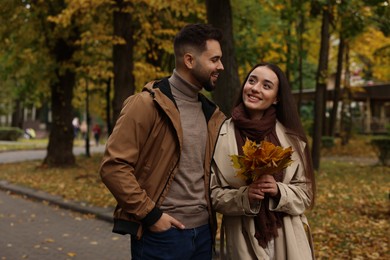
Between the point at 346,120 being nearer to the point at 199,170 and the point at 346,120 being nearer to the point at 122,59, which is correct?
the point at 122,59

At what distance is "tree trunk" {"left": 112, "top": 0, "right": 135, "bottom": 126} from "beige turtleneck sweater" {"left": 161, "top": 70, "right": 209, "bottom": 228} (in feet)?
30.7

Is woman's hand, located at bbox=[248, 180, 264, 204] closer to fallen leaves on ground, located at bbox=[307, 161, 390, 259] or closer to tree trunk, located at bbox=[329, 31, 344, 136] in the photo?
fallen leaves on ground, located at bbox=[307, 161, 390, 259]

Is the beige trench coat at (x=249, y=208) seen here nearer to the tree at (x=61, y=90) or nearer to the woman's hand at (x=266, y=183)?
the woman's hand at (x=266, y=183)

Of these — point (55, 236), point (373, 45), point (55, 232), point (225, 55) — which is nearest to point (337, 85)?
point (373, 45)

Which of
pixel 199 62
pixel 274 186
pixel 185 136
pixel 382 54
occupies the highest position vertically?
pixel 382 54

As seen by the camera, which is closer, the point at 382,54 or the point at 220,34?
the point at 220,34

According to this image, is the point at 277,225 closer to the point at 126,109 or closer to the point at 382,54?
the point at 126,109

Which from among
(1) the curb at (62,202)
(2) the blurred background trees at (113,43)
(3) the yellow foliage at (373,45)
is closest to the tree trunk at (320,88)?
(2) the blurred background trees at (113,43)

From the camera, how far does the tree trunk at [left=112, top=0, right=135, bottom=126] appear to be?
40.4ft

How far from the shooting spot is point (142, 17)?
47.9 ft

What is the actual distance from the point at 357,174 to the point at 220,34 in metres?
14.0

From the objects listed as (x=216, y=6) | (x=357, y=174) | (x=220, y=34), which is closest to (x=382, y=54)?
(x=216, y=6)

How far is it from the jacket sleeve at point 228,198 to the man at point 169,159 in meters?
0.05

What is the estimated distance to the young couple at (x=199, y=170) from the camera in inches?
108
